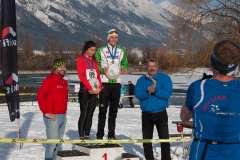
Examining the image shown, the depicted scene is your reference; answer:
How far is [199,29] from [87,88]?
766 cm

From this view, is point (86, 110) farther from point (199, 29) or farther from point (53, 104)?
point (199, 29)

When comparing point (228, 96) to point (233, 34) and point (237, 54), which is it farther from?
point (233, 34)

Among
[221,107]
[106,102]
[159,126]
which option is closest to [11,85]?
[106,102]

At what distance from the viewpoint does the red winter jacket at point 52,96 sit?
4445mm

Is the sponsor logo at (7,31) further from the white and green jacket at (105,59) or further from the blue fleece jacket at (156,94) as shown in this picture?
the blue fleece jacket at (156,94)

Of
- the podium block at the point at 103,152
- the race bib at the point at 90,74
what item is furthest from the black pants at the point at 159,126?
the race bib at the point at 90,74

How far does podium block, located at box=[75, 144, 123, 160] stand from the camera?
446cm

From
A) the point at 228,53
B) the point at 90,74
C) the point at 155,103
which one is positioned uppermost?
the point at 228,53

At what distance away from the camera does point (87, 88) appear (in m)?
5.19

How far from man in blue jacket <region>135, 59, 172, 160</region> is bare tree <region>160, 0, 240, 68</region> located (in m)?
6.83

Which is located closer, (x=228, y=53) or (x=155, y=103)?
(x=228, y=53)

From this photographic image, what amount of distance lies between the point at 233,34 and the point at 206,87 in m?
9.16

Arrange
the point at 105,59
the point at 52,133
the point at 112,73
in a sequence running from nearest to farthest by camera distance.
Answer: the point at 52,133
the point at 112,73
the point at 105,59

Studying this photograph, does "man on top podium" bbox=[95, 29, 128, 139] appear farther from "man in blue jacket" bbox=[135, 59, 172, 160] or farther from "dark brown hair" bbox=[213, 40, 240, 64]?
"dark brown hair" bbox=[213, 40, 240, 64]
